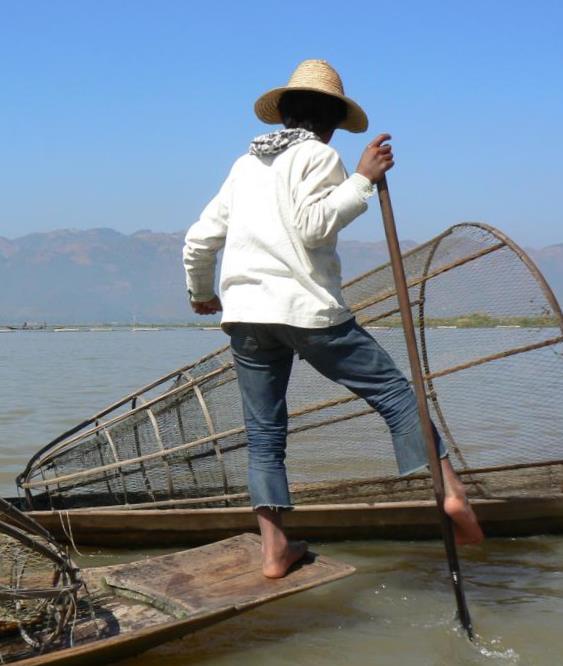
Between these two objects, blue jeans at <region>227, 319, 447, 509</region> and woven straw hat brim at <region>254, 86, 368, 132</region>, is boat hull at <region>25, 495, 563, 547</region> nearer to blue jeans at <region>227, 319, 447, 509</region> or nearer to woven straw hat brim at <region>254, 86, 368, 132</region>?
blue jeans at <region>227, 319, 447, 509</region>

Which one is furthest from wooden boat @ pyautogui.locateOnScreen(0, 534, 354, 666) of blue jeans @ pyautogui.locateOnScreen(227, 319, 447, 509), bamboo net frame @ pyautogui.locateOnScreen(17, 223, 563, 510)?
bamboo net frame @ pyautogui.locateOnScreen(17, 223, 563, 510)

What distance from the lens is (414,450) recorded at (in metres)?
3.09

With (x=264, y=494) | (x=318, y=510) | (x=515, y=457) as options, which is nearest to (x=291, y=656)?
(x=264, y=494)

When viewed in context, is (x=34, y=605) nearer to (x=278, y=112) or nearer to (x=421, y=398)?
(x=421, y=398)

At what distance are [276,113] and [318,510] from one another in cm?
192

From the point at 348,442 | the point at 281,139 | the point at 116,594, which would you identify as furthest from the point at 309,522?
the point at 281,139

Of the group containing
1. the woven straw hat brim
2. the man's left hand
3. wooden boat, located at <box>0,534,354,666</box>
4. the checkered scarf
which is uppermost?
the woven straw hat brim

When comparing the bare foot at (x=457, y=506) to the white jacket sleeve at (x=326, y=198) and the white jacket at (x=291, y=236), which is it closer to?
the white jacket at (x=291, y=236)

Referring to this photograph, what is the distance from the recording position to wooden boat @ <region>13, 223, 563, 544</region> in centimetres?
421

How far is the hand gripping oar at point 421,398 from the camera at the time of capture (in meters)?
2.99

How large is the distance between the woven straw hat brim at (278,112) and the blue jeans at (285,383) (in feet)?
2.64

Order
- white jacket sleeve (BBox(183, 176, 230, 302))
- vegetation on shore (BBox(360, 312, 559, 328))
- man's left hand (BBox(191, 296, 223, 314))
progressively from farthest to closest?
1. vegetation on shore (BBox(360, 312, 559, 328))
2. man's left hand (BBox(191, 296, 223, 314))
3. white jacket sleeve (BBox(183, 176, 230, 302))

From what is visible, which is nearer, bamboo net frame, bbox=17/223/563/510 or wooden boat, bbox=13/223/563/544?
wooden boat, bbox=13/223/563/544

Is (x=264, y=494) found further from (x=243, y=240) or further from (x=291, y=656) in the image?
(x=243, y=240)
